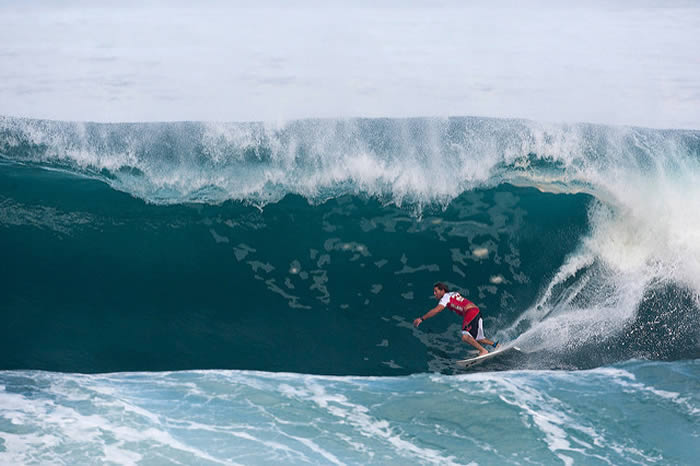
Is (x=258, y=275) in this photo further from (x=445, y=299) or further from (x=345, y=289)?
(x=445, y=299)

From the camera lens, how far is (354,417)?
712cm

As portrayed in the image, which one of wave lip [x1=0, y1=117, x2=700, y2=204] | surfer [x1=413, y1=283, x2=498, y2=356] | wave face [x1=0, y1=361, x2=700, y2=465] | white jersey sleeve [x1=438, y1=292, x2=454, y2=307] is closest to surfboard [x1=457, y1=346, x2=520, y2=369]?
surfer [x1=413, y1=283, x2=498, y2=356]

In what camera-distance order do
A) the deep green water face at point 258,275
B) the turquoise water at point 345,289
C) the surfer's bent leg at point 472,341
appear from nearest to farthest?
the turquoise water at point 345,289
the surfer's bent leg at point 472,341
the deep green water face at point 258,275

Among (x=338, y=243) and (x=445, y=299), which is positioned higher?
(x=338, y=243)

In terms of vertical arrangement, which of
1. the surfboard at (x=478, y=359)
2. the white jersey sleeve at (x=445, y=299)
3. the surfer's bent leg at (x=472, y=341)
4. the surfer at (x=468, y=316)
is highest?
A: the white jersey sleeve at (x=445, y=299)

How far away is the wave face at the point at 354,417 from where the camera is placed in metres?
6.44

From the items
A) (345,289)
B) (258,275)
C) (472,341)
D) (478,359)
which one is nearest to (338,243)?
(345,289)

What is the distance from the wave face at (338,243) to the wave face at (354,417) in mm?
464

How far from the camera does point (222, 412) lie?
7.12 metres

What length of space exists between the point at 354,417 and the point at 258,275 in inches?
112

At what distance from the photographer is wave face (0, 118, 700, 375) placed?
342 inches

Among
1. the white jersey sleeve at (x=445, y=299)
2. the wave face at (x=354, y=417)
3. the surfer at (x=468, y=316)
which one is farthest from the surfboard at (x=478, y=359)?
the white jersey sleeve at (x=445, y=299)

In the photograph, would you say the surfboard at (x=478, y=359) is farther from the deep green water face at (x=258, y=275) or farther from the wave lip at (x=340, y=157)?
the wave lip at (x=340, y=157)

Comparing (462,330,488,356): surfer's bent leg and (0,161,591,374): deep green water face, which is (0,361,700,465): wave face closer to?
(462,330,488,356): surfer's bent leg
